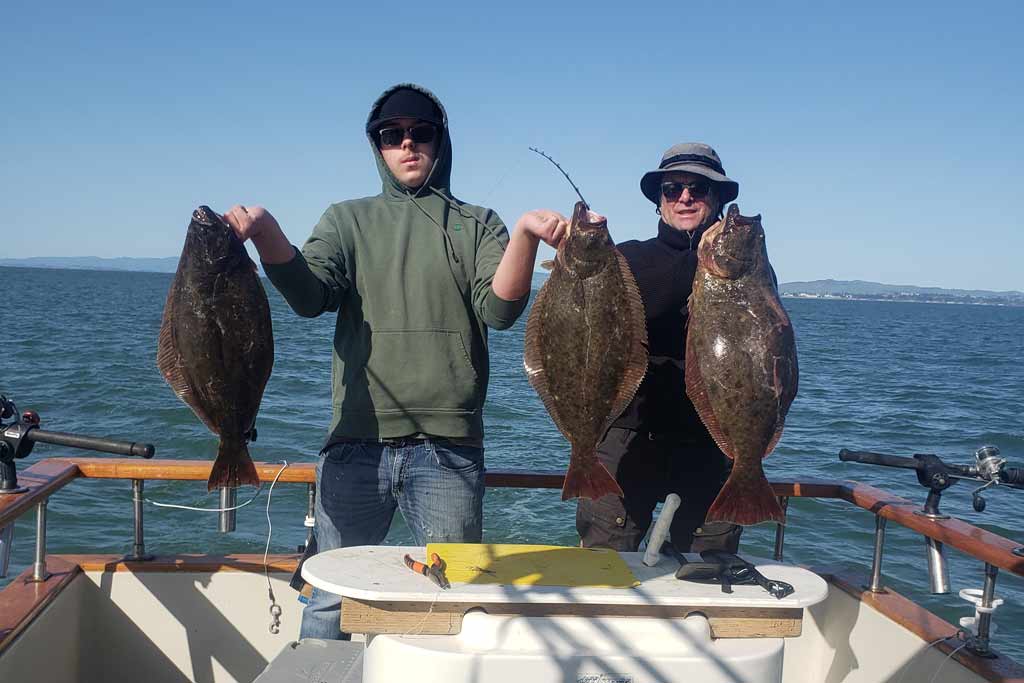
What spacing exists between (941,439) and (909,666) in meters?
12.8

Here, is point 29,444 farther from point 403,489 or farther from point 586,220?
point 586,220

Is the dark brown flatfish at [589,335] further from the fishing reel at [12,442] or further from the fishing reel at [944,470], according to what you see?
the fishing reel at [12,442]

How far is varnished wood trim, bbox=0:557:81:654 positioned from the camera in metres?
3.29

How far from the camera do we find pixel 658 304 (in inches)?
136

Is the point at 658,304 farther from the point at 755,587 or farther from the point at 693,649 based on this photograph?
the point at 693,649

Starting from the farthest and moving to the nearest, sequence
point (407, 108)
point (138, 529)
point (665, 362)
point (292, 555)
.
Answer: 1. point (292, 555)
2. point (138, 529)
3. point (665, 362)
4. point (407, 108)

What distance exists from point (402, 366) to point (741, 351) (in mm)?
1247

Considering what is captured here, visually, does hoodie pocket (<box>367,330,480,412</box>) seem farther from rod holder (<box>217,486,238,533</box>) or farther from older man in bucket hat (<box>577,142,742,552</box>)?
rod holder (<box>217,486,238,533</box>)

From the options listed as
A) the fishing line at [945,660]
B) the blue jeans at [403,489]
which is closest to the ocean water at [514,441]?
the fishing line at [945,660]

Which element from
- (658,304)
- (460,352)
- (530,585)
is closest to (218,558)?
(460,352)

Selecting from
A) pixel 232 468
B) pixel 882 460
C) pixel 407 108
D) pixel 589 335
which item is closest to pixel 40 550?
pixel 232 468

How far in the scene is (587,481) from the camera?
2.73 metres

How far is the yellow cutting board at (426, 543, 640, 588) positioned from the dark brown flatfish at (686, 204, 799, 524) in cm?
49

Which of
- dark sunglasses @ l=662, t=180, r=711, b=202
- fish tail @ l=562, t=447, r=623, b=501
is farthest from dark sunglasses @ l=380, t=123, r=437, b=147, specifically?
fish tail @ l=562, t=447, r=623, b=501
